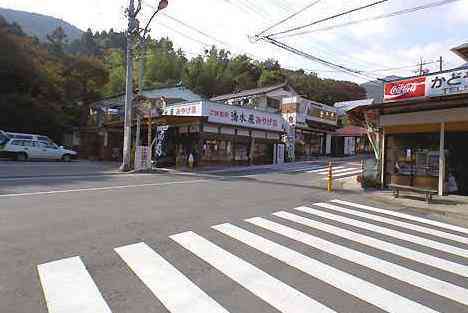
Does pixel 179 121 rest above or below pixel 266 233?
above

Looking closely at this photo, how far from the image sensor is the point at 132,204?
9820 millimetres

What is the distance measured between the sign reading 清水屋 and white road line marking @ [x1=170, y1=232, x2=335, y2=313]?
11067 mm

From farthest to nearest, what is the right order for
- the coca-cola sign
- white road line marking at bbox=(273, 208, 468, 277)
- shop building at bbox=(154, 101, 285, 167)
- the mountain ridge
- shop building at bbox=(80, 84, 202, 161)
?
the mountain ridge
shop building at bbox=(80, 84, 202, 161)
shop building at bbox=(154, 101, 285, 167)
the coca-cola sign
white road line marking at bbox=(273, 208, 468, 277)

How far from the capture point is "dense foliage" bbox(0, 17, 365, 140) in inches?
1307

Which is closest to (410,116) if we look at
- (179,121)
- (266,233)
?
(266,233)

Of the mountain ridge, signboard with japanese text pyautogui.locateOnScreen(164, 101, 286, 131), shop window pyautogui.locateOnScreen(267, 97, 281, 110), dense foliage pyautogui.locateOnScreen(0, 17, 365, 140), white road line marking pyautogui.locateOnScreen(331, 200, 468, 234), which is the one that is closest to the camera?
white road line marking pyautogui.locateOnScreen(331, 200, 468, 234)

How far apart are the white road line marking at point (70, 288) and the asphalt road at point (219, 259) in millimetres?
12

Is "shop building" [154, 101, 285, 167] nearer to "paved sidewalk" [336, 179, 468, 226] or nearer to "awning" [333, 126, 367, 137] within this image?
"paved sidewalk" [336, 179, 468, 226]

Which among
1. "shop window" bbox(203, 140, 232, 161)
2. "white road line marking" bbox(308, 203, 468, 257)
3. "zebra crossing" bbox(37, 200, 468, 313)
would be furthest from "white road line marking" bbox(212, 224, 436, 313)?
"shop window" bbox(203, 140, 232, 161)

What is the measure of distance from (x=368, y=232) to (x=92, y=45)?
94536mm

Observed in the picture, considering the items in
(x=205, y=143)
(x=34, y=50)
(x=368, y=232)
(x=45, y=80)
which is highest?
(x=34, y=50)

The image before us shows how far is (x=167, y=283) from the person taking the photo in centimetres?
453

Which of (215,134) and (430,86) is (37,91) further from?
(430,86)

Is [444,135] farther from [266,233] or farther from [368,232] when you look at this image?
[266,233]
